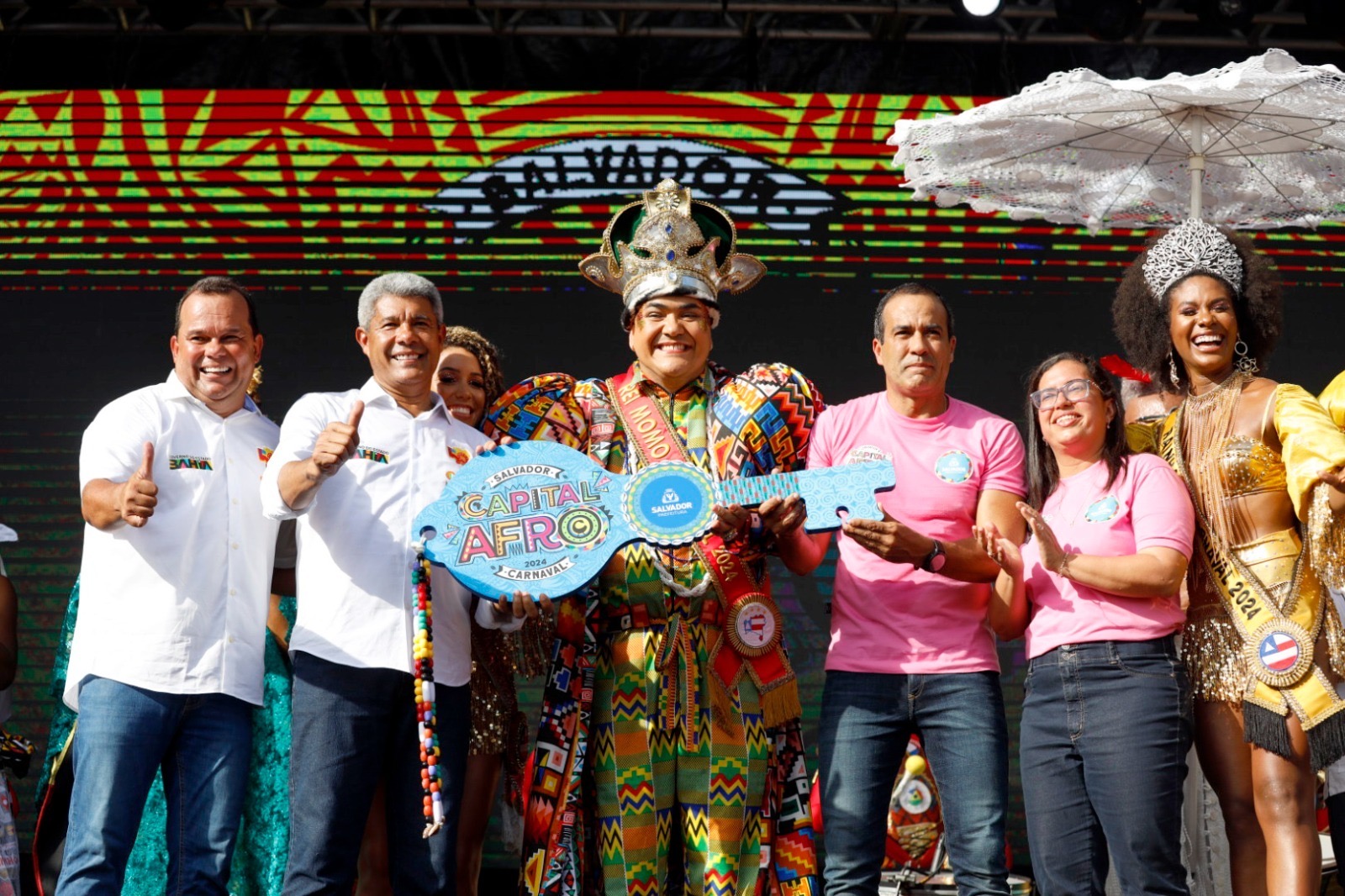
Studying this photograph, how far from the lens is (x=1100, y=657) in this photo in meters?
3.56

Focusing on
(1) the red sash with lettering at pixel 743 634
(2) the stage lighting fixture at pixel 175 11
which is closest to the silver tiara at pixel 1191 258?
→ (1) the red sash with lettering at pixel 743 634

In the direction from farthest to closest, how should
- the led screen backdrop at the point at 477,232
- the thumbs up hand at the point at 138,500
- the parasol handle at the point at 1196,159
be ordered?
the led screen backdrop at the point at 477,232 < the parasol handle at the point at 1196,159 < the thumbs up hand at the point at 138,500

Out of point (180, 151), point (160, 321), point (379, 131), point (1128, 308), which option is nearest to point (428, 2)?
point (379, 131)

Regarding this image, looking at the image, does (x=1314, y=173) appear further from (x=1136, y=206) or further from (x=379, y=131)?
(x=379, y=131)

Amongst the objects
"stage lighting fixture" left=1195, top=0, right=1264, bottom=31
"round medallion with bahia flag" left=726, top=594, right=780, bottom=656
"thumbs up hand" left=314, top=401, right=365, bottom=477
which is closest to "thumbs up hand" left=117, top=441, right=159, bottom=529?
"thumbs up hand" left=314, top=401, right=365, bottom=477

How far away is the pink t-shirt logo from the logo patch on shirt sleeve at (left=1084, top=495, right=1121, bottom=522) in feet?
1.65

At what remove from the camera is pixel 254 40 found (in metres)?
6.46

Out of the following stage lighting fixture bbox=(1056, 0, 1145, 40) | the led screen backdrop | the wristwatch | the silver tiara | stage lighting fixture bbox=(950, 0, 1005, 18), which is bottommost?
the wristwatch

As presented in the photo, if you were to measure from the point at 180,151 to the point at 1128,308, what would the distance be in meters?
4.11

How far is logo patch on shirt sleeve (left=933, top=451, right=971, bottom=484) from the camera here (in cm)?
382

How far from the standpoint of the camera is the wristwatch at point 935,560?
11.9 feet

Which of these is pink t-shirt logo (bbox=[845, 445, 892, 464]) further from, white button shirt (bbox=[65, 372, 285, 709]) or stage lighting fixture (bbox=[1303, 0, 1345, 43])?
stage lighting fixture (bbox=[1303, 0, 1345, 43])

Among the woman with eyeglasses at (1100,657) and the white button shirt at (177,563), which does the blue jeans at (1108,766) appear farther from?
the white button shirt at (177,563)

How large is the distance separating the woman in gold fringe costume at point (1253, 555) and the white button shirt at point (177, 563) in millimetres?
2359
